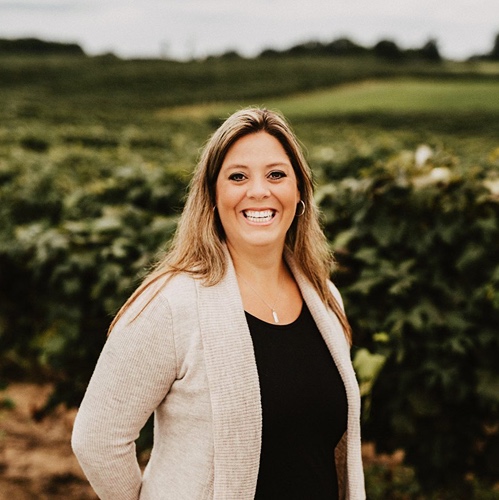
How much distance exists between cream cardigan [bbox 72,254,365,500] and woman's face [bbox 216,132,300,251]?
0.26 meters

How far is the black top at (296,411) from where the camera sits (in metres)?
1.80

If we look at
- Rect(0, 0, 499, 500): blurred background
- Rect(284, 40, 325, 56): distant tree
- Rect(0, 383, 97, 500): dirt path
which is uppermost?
Rect(284, 40, 325, 56): distant tree

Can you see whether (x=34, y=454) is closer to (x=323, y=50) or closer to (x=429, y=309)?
(x=429, y=309)

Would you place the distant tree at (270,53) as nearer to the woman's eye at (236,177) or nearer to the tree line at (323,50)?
the tree line at (323,50)

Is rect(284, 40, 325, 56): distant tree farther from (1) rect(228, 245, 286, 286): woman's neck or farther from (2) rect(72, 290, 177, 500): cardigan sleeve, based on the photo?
(2) rect(72, 290, 177, 500): cardigan sleeve

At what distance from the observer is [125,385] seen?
1.68 meters

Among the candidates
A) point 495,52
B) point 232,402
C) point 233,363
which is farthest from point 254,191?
point 495,52

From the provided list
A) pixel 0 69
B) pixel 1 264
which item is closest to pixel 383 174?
pixel 1 264

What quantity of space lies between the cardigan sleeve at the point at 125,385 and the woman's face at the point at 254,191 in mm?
392

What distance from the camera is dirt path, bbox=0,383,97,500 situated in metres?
3.82

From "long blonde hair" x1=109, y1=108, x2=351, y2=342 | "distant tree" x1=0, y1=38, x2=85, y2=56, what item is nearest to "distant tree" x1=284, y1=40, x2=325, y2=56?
"distant tree" x1=0, y1=38, x2=85, y2=56

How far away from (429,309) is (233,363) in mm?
1510

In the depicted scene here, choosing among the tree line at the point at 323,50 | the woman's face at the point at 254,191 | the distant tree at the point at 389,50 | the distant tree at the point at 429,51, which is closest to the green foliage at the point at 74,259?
the woman's face at the point at 254,191

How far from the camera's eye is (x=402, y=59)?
8400 cm
